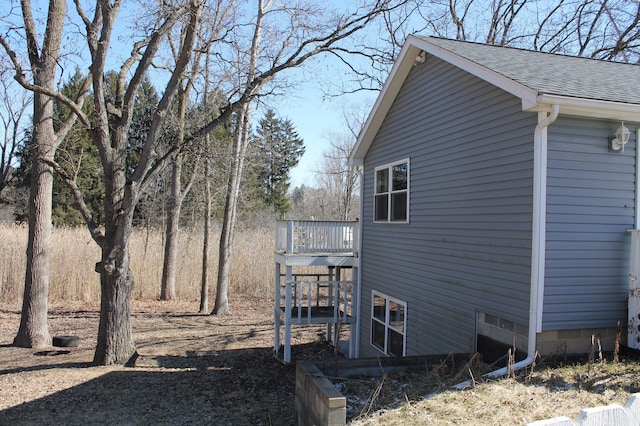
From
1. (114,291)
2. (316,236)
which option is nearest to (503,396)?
(316,236)

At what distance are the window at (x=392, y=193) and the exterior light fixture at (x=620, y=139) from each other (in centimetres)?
348

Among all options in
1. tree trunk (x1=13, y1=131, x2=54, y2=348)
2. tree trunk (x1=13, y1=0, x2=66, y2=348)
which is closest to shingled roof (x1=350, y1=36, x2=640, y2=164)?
tree trunk (x1=13, y1=0, x2=66, y2=348)

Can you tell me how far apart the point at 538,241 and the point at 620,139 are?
5.15 ft

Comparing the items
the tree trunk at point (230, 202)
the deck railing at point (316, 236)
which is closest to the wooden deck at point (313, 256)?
the deck railing at point (316, 236)

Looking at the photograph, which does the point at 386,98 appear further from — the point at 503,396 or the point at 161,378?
the point at 161,378

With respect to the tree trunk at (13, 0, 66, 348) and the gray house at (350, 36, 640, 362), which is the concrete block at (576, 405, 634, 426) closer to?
the gray house at (350, 36, 640, 362)

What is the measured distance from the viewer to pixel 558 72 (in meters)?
6.69

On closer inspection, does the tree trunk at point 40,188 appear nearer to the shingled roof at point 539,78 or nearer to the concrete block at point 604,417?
the shingled roof at point 539,78

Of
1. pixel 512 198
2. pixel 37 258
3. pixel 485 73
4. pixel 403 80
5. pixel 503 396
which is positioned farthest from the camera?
pixel 37 258

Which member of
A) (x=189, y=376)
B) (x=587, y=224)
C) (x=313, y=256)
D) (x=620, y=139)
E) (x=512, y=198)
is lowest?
(x=189, y=376)

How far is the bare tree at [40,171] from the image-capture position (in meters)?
9.30

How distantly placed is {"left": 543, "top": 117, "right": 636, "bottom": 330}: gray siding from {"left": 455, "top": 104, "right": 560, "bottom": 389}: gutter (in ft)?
0.35

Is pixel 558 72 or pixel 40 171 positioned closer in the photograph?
pixel 558 72

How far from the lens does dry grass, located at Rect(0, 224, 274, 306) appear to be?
15.2 meters
